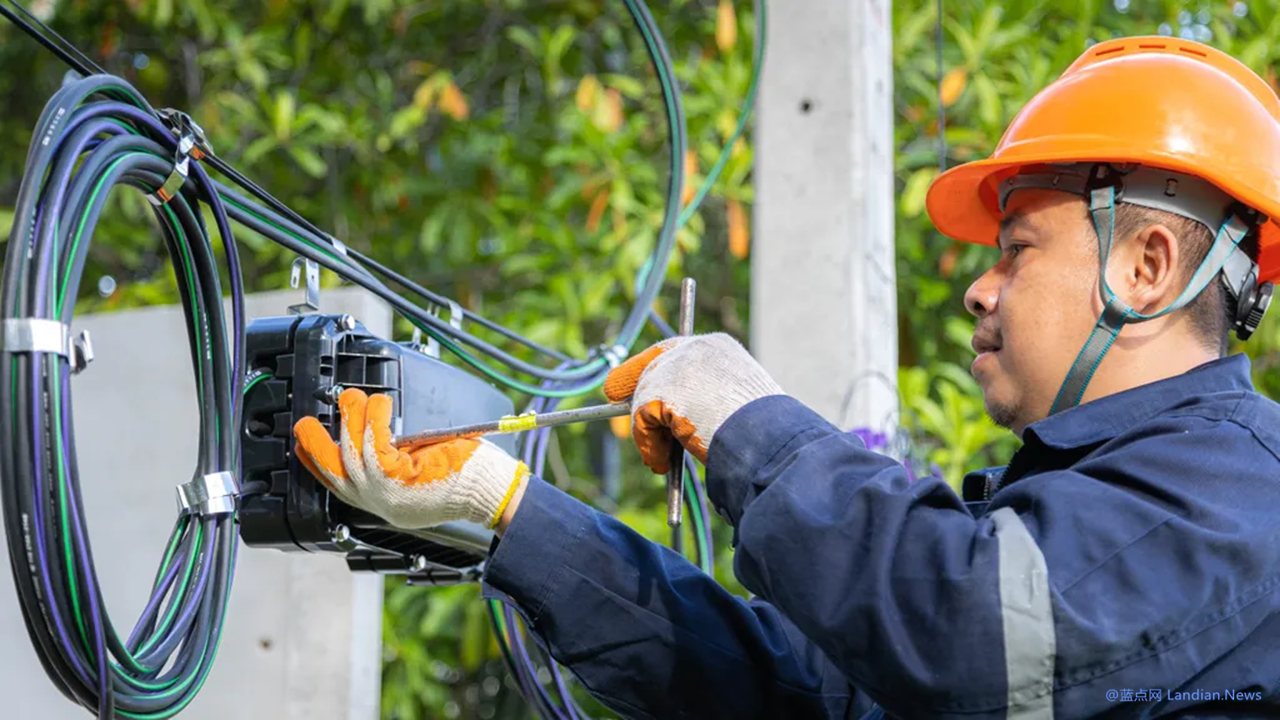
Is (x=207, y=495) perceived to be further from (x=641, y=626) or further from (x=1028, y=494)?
(x=1028, y=494)

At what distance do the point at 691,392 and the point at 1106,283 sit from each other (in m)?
0.45

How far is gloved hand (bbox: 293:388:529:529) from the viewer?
134 centimetres

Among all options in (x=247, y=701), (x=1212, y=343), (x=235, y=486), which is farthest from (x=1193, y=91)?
(x=247, y=701)

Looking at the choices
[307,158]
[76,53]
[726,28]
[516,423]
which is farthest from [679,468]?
[307,158]

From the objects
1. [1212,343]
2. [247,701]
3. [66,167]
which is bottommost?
[247,701]

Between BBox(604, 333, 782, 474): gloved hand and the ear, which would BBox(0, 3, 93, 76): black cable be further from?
the ear

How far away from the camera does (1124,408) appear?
1370 mm

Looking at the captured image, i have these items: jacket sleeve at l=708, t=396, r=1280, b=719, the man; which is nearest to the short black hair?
the man

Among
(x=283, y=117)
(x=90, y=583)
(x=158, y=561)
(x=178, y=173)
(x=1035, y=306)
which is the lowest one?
(x=158, y=561)

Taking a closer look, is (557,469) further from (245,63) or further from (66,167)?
(66,167)

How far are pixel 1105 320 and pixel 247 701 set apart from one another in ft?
6.11

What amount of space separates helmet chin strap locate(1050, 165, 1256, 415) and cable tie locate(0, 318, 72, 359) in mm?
942

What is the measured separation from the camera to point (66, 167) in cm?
110

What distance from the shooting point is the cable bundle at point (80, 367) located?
40.7 inches
